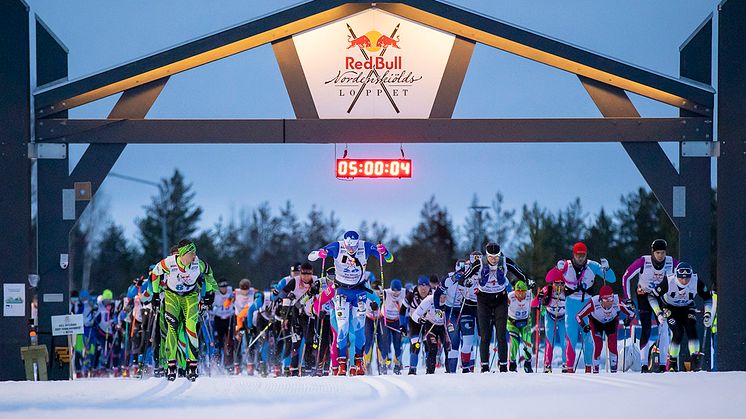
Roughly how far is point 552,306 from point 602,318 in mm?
1085

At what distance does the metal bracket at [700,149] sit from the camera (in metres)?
18.1

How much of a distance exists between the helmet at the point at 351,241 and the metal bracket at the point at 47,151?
16.1ft

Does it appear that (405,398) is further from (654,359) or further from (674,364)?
(654,359)

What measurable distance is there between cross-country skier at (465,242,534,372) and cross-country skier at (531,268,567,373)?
0.85 meters

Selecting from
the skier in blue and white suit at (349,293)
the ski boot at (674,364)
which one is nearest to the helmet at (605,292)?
the ski boot at (674,364)

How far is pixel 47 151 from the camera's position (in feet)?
60.2

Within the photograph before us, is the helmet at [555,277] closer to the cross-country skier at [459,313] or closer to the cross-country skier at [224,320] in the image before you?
the cross-country skier at [459,313]

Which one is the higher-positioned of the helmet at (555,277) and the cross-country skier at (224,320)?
the helmet at (555,277)

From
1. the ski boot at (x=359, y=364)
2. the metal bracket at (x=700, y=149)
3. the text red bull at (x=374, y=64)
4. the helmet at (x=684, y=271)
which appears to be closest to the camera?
the ski boot at (x=359, y=364)

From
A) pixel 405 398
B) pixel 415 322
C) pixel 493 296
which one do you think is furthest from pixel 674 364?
pixel 405 398

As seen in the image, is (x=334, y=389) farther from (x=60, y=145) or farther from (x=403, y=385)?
(x=60, y=145)

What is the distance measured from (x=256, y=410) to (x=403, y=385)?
7.58ft

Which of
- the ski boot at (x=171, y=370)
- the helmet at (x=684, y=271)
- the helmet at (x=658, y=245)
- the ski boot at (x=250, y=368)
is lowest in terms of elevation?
the ski boot at (x=250, y=368)

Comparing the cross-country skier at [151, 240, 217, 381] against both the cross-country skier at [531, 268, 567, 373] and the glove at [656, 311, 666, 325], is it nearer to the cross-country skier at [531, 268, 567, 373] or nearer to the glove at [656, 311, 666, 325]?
the cross-country skier at [531, 268, 567, 373]
